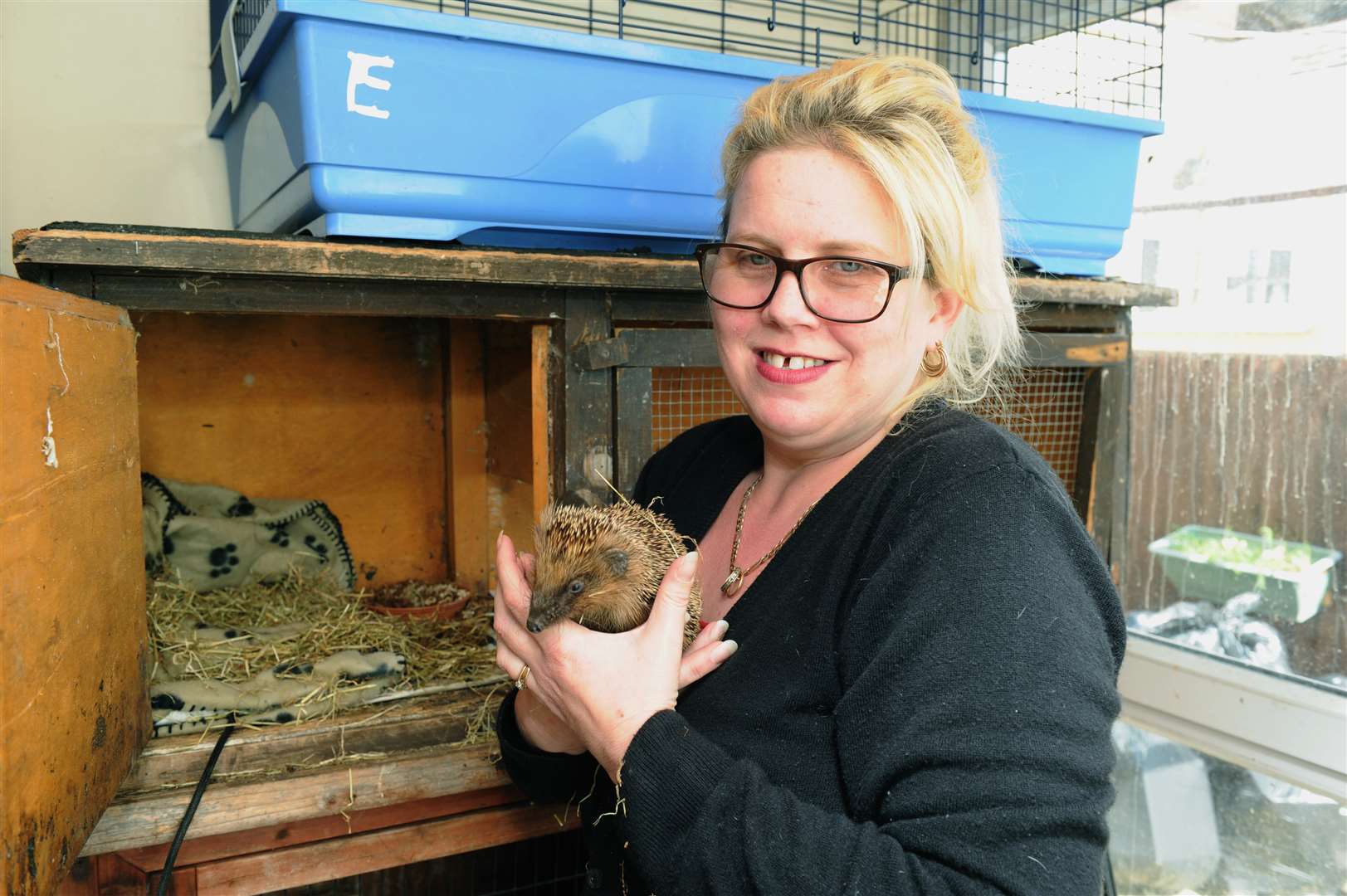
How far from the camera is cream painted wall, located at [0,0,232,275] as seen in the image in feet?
6.56

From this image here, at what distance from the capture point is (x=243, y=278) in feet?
4.43

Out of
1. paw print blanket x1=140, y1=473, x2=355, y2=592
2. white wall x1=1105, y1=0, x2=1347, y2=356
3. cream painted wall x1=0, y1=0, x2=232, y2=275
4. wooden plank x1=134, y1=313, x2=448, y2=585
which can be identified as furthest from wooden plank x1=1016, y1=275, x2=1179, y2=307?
cream painted wall x1=0, y1=0, x2=232, y2=275

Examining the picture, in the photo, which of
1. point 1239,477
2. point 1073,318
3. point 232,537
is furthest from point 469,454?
point 1239,477

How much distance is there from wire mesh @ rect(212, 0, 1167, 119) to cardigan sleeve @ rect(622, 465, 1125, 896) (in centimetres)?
136

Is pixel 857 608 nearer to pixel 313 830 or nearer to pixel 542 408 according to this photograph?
pixel 542 408

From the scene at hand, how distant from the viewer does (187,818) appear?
130 centimetres

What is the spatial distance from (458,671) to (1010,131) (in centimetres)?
145

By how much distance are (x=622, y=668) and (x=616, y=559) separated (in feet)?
0.82

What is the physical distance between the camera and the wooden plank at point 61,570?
30.7 inches

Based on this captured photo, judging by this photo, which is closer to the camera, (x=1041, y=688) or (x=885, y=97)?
(x=1041, y=688)

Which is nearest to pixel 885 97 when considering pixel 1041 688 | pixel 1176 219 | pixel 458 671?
pixel 1041 688

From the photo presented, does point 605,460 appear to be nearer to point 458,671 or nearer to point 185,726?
point 458,671

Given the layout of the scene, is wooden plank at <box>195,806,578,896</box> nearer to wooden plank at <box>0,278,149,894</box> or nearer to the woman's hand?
wooden plank at <box>0,278,149,894</box>

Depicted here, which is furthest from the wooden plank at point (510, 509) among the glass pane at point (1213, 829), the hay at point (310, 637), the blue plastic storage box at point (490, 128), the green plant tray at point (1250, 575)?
the green plant tray at point (1250, 575)
